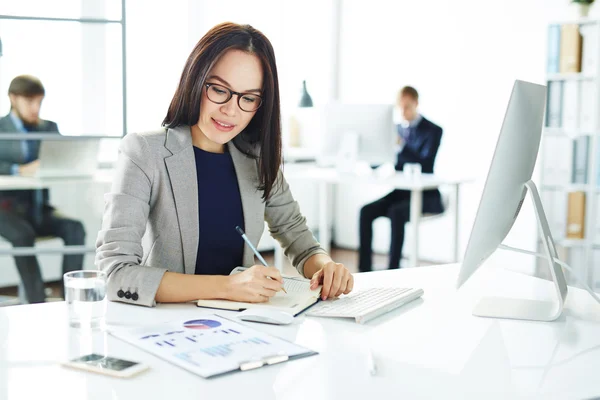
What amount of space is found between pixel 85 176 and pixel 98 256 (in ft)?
5.67

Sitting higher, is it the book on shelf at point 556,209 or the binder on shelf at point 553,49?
the binder on shelf at point 553,49

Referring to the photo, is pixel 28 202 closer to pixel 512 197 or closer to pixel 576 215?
pixel 512 197

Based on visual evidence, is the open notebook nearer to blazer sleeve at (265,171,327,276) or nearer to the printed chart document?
the printed chart document

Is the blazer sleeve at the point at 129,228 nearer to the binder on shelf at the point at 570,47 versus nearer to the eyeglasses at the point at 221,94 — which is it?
the eyeglasses at the point at 221,94

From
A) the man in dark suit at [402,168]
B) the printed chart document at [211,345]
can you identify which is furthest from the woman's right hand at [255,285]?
the man in dark suit at [402,168]

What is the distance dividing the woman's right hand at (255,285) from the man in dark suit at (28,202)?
6.21 feet

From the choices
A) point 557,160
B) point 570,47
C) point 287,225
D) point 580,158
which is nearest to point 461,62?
point 570,47

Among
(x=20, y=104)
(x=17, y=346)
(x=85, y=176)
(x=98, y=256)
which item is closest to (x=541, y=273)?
(x=85, y=176)

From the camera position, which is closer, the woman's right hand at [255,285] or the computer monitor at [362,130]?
the woman's right hand at [255,285]

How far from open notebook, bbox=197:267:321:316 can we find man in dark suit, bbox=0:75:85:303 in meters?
1.84

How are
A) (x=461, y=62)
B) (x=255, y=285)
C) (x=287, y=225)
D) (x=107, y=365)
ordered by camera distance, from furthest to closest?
(x=461, y=62)
(x=287, y=225)
(x=255, y=285)
(x=107, y=365)

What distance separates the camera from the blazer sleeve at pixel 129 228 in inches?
57.4

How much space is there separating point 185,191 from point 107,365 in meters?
0.69

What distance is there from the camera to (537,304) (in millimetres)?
1537
